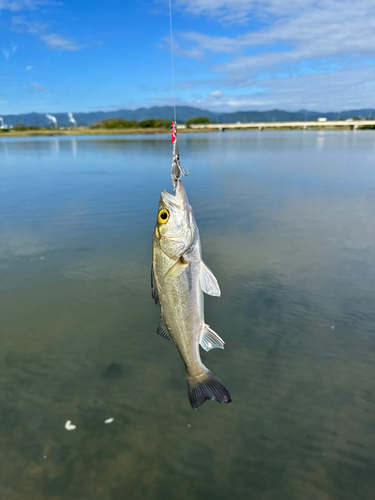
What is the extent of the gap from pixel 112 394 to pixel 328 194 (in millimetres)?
15989

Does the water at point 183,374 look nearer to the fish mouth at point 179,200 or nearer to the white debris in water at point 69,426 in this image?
the white debris in water at point 69,426

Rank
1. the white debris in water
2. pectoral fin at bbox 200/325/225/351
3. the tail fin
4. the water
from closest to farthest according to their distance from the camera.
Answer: the tail fin, pectoral fin at bbox 200/325/225/351, the water, the white debris in water

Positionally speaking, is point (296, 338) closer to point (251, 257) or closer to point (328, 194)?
point (251, 257)

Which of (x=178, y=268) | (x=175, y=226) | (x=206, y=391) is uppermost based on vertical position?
(x=175, y=226)

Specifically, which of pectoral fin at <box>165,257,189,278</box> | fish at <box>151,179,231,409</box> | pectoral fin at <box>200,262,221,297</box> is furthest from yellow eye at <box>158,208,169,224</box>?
pectoral fin at <box>200,262,221,297</box>

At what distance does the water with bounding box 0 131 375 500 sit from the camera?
4.43 meters

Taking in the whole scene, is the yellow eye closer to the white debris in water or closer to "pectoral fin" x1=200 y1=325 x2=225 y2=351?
"pectoral fin" x1=200 y1=325 x2=225 y2=351

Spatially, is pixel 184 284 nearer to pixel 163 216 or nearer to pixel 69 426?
pixel 163 216

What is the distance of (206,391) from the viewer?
11.5ft

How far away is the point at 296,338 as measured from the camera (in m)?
6.77

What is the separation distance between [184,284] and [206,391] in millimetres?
1101

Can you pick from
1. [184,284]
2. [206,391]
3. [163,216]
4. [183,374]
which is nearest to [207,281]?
[184,284]

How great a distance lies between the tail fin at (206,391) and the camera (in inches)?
136

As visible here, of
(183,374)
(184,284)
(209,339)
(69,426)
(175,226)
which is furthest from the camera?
(183,374)
